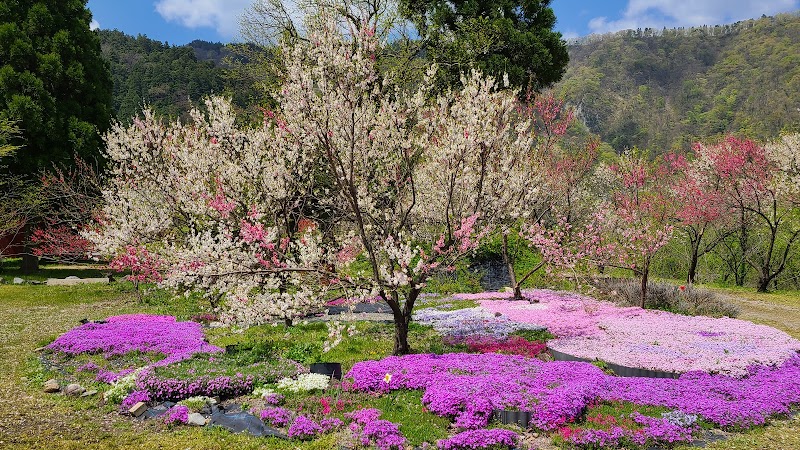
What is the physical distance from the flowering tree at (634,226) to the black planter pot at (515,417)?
410 inches

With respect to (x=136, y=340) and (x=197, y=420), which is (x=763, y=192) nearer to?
(x=197, y=420)

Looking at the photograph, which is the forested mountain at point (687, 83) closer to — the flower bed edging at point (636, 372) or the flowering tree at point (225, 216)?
the flowering tree at point (225, 216)

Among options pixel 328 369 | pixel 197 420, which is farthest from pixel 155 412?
pixel 328 369

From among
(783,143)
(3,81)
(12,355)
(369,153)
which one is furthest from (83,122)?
(783,143)

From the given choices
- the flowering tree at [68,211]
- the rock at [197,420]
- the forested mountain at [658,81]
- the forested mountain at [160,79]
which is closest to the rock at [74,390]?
the rock at [197,420]

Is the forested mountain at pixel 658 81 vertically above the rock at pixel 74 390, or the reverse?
A: the forested mountain at pixel 658 81

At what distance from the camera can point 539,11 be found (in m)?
33.9

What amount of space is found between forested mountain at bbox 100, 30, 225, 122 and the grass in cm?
5493

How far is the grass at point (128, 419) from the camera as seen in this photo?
8.08 meters

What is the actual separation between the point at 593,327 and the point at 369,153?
896 centimetres

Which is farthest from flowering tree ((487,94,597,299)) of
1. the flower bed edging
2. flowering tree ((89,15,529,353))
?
the flower bed edging

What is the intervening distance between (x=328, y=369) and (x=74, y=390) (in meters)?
5.08

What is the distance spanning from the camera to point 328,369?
11070mm

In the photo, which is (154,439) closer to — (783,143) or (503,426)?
(503,426)
